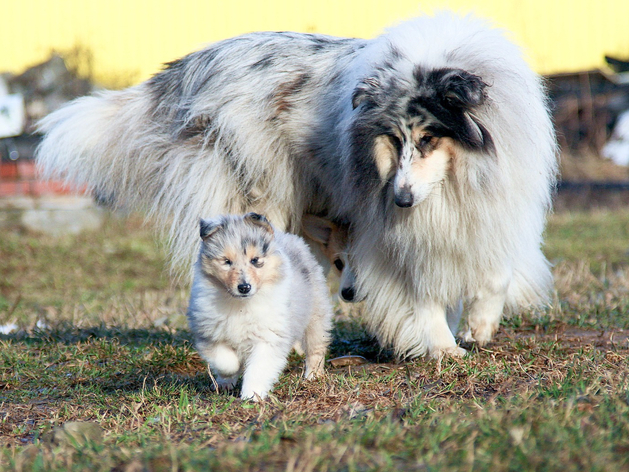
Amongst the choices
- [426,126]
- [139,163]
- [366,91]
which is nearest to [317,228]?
[139,163]

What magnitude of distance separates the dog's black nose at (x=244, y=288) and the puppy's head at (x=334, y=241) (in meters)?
1.46

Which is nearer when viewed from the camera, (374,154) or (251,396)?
(251,396)

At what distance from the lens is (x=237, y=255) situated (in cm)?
310

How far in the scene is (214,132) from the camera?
14.4ft

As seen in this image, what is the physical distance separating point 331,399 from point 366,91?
1.44m

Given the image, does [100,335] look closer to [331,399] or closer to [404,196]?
[331,399]

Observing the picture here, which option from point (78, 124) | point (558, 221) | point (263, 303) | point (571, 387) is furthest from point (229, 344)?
point (558, 221)

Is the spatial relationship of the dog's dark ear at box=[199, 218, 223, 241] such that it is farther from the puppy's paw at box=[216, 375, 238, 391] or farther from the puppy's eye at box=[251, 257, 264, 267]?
the puppy's paw at box=[216, 375, 238, 391]

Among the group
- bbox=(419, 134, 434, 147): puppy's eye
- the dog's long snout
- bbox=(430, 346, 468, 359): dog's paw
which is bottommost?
Result: bbox=(430, 346, 468, 359): dog's paw

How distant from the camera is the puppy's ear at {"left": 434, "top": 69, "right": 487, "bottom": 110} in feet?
10.8

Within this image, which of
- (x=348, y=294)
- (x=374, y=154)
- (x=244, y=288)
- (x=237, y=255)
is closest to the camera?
(x=244, y=288)

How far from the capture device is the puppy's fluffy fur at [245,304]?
3100 mm

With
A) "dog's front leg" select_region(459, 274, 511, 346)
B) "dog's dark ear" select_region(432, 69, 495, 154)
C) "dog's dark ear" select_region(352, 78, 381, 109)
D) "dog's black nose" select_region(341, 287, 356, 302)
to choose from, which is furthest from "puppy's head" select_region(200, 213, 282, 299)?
"dog's front leg" select_region(459, 274, 511, 346)

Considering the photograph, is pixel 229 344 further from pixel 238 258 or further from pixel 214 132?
pixel 214 132
